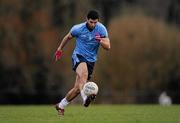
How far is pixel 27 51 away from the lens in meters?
66.6

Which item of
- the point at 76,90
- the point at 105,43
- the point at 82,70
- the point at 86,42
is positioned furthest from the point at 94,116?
the point at 105,43

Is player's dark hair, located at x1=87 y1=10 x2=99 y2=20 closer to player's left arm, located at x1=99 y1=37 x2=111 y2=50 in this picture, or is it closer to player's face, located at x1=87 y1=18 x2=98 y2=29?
player's face, located at x1=87 y1=18 x2=98 y2=29

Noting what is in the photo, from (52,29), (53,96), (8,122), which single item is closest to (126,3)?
(52,29)

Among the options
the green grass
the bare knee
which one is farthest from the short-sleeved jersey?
the green grass

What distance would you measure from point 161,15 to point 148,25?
52.1ft

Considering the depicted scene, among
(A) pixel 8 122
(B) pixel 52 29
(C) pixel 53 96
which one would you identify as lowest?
(C) pixel 53 96

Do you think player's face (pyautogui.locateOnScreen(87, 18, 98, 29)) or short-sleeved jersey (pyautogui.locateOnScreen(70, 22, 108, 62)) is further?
short-sleeved jersey (pyautogui.locateOnScreen(70, 22, 108, 62))

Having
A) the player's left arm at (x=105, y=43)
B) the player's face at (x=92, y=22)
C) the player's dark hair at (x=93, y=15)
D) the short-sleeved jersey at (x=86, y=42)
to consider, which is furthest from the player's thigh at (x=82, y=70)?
the player's dark hair at (x=93, y=15)

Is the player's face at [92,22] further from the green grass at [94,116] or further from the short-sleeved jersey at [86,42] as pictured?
the green grass at [94,116]

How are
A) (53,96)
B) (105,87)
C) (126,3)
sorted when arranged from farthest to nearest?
(126,3) < (53,96) < (105,87)

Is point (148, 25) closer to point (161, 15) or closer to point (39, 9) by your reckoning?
point (39, 9)

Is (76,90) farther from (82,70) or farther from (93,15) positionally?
(93,15)

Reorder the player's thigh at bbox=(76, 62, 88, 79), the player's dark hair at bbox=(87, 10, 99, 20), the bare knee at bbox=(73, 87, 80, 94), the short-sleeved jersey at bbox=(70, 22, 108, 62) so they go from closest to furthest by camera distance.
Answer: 1. the player's dark hair at bbox=(87, 10, 99, 20)
2. the player's thigh at bbox=(76, 62, 88, 79)
3. the bare knee at bbox=(73, 87, 80, 94)
4. the short-sleeved jersey at bbox=(70, 22, 108, 62)

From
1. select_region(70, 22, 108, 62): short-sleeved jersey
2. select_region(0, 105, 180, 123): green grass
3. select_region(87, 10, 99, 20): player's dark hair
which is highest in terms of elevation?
select_region(87, 10, 99, 20): player's dark hair
